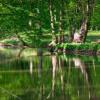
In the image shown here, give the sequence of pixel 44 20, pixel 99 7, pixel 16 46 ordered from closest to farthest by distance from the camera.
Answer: pixel 44 20 < pixel 99 7 < pixel 16 46

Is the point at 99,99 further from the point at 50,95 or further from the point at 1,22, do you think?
the point at 1,22

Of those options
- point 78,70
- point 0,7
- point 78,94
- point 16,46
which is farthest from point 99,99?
point 16,46

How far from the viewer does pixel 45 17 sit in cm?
5344

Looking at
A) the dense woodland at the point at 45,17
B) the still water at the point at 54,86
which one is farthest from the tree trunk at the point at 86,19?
the still water at the point at 54,86

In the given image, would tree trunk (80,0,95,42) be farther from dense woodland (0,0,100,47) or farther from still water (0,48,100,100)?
still water (0,48,100,100)

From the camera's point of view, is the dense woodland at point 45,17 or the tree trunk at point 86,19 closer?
the dense woodland at point 45,17

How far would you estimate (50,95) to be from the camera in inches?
656

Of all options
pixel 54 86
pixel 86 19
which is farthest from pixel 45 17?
pixel 54 86

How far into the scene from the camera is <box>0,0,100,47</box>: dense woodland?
164ft

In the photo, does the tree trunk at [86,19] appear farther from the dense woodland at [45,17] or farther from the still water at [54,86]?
the still water at [54,86]

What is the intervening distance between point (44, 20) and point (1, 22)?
577cm

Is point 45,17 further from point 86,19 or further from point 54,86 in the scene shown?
point 54,86

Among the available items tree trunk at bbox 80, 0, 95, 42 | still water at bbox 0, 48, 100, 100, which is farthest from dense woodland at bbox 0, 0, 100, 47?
still water at bbox 0, 48, 100, 100

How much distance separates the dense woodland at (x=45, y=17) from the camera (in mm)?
50125
